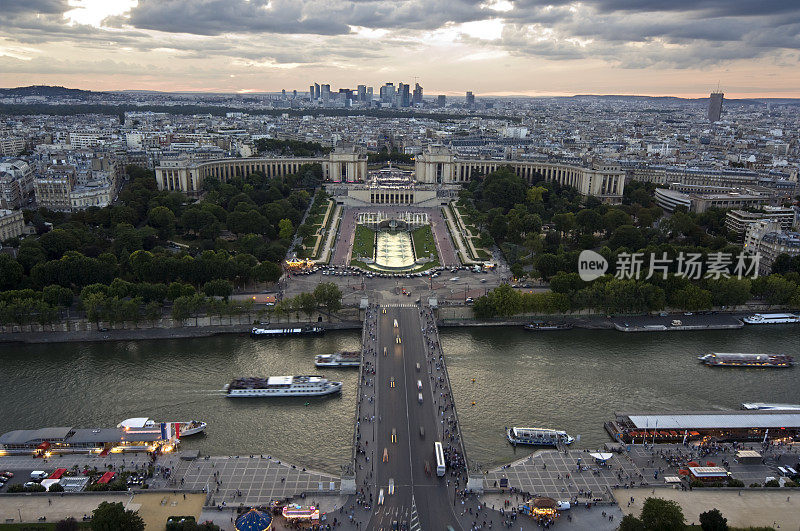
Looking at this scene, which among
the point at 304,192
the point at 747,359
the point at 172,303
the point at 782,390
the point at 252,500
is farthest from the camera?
the point at 304,192

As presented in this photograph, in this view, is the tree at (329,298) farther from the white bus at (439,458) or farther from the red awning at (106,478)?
the red awning at (106,478)

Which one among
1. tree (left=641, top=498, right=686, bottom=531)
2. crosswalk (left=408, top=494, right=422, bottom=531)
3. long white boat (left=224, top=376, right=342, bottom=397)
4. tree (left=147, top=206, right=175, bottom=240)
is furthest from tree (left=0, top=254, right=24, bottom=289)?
tree (left=641, top=498, right=686, bottom=531)

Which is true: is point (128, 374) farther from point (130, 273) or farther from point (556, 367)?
point (556, 367)

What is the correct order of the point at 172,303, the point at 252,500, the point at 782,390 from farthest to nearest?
the point at 172,303, the point at 782,390, the point at 252,500

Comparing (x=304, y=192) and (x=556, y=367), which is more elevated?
(x=304, y=192)

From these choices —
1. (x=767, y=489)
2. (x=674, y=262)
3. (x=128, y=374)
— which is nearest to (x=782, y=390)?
(x=767, y=489)

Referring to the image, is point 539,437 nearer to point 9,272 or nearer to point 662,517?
point 662,517
